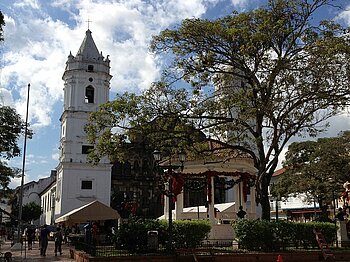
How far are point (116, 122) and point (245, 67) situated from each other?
223 inches

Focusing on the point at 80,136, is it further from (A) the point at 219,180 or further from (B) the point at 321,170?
(A) the point at 219,180

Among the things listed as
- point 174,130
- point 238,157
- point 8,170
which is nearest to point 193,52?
point 174,130

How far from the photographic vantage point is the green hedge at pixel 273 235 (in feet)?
57.6

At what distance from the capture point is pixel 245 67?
19.0 m

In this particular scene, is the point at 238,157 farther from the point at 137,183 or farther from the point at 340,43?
the point at 137,183

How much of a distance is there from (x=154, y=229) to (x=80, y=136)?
1571 inches

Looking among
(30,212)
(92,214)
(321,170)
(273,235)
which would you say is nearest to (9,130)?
(92,214)

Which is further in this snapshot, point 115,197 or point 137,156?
point 115,197

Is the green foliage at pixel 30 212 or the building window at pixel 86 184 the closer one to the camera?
the building window at pixel 86 184

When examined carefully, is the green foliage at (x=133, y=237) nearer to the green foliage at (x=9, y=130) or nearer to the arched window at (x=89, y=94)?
the green foliage at (x=9, y=130)

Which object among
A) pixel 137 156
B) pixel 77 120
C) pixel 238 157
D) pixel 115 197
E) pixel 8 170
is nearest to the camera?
pixel 137 156

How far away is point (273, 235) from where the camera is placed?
17719 mm

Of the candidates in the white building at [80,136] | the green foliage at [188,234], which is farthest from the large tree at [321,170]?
the white building at [80,136]

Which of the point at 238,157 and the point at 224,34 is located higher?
the point at 224,34
